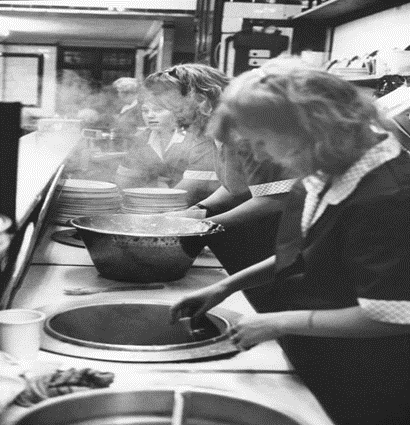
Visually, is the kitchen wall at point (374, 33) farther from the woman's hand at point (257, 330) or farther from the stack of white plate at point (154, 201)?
the woman's hand at point (257, 330)

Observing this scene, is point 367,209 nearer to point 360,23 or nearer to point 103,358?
point 103,358

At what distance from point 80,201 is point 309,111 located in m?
1.96

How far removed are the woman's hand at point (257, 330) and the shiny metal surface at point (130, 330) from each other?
0.29 ft

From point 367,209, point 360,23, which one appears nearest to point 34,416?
point 367,209

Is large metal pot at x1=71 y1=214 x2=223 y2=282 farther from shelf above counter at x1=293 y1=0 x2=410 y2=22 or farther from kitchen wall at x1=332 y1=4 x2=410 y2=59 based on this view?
shelf above counter at x1=293 y1=0 x2=410 y2=22

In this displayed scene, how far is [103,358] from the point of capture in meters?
1.50

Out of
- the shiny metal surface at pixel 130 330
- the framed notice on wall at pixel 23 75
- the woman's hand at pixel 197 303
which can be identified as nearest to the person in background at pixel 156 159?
the shiny metal surface at pixel 130 330

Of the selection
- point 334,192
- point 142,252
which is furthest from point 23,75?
point 334,192

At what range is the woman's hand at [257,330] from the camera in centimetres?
148

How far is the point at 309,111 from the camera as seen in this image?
55.6 inches

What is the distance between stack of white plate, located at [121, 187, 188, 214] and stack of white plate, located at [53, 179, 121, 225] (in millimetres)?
92

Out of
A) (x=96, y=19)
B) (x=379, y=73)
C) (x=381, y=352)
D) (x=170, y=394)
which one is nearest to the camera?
(x=170, y=394)

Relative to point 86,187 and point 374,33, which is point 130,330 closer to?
point 86,187

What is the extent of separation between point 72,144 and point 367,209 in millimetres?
3647
